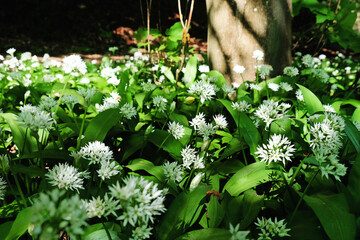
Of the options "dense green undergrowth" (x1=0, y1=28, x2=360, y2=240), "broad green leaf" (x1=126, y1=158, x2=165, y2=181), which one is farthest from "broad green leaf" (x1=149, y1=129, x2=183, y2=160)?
"broad green leaf" (x1=126, y1=158, x2=165, y2=181)

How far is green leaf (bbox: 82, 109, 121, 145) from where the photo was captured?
1574 mm

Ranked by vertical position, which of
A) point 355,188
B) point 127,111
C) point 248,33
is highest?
point 248,33

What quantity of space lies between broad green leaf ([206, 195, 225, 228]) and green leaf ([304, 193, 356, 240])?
36cm

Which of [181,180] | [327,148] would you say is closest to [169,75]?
[181,180]

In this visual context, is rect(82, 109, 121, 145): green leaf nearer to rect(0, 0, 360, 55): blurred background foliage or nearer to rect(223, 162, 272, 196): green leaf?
rect(223, 162, 272, 196): green leaf

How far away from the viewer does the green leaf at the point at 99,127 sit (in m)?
1.57

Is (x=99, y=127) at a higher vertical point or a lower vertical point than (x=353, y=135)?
higher

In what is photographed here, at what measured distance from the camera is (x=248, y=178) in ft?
4.59

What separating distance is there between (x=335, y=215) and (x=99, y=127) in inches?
48.0

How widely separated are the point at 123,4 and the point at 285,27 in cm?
863

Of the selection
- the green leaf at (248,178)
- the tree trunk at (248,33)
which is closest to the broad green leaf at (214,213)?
the green leaf at (248,178)

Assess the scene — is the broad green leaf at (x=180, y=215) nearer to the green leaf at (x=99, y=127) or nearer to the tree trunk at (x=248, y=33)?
the green leaf at (x=99, y=127)

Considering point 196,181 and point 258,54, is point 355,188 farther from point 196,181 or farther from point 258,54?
point 258,54

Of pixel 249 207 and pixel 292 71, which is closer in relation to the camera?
pixel 249 207
